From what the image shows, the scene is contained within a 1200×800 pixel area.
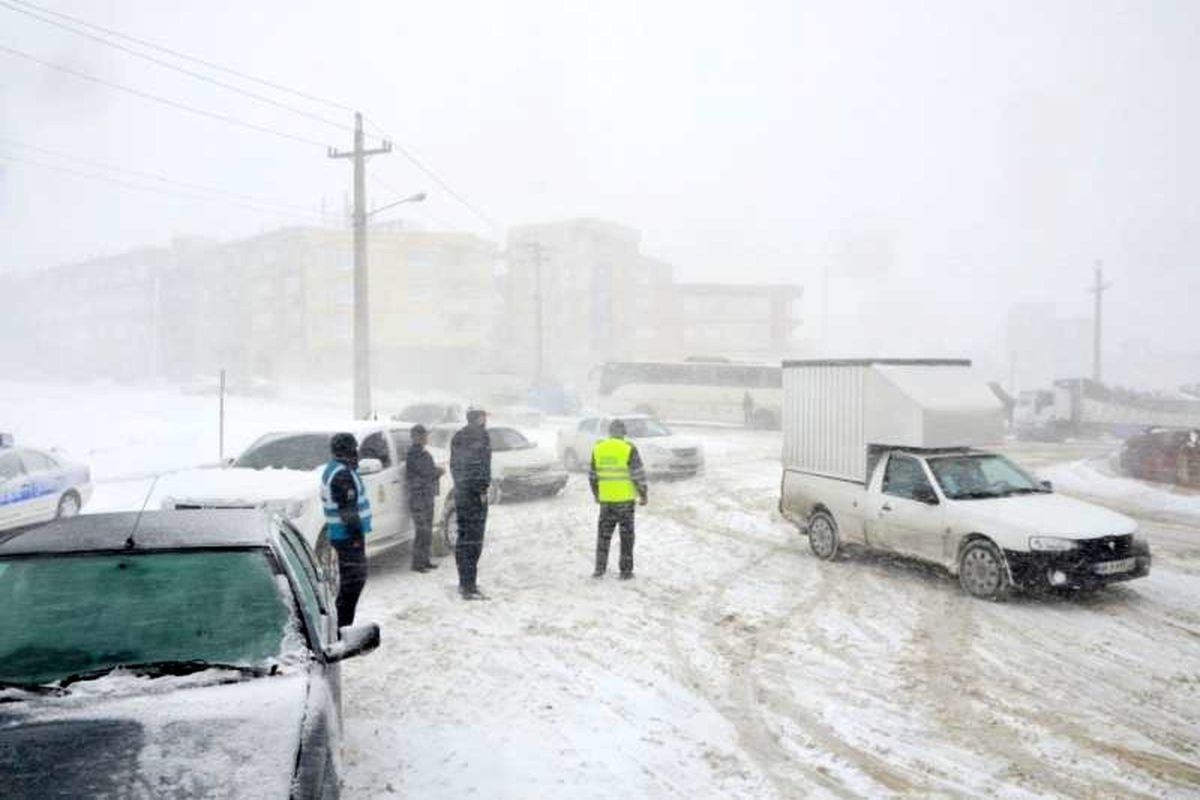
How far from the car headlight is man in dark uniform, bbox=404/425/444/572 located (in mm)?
6458

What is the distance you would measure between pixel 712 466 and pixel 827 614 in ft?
46.1

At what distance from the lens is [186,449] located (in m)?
24.1

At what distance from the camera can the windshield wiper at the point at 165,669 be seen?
10.8ft

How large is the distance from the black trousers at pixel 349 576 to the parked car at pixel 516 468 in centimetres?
884

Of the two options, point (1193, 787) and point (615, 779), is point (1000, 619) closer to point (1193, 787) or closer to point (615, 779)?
point (1193, 787)

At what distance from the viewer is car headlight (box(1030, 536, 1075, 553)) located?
27.0 feet

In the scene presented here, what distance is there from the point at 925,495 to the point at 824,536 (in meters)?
1.78

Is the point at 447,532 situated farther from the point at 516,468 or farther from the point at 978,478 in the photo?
the point at 978,478

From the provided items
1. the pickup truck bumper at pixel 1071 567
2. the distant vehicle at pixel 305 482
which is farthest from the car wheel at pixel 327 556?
the pickup truck bumper at pixel 1071 567

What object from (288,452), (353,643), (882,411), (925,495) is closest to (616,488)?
(882,411)

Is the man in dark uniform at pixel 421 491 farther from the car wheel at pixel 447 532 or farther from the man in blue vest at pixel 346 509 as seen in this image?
the man in blue vest at pixel 346 509

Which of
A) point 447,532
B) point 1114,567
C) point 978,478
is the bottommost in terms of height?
point 447,532

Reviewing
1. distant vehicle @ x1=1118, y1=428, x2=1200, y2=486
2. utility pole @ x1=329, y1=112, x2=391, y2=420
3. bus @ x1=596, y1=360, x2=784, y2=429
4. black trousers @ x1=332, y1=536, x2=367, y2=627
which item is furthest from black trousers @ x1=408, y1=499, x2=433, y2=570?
bus @ x1=596, y1=360, x2=784, y2=429

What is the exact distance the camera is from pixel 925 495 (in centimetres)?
941
